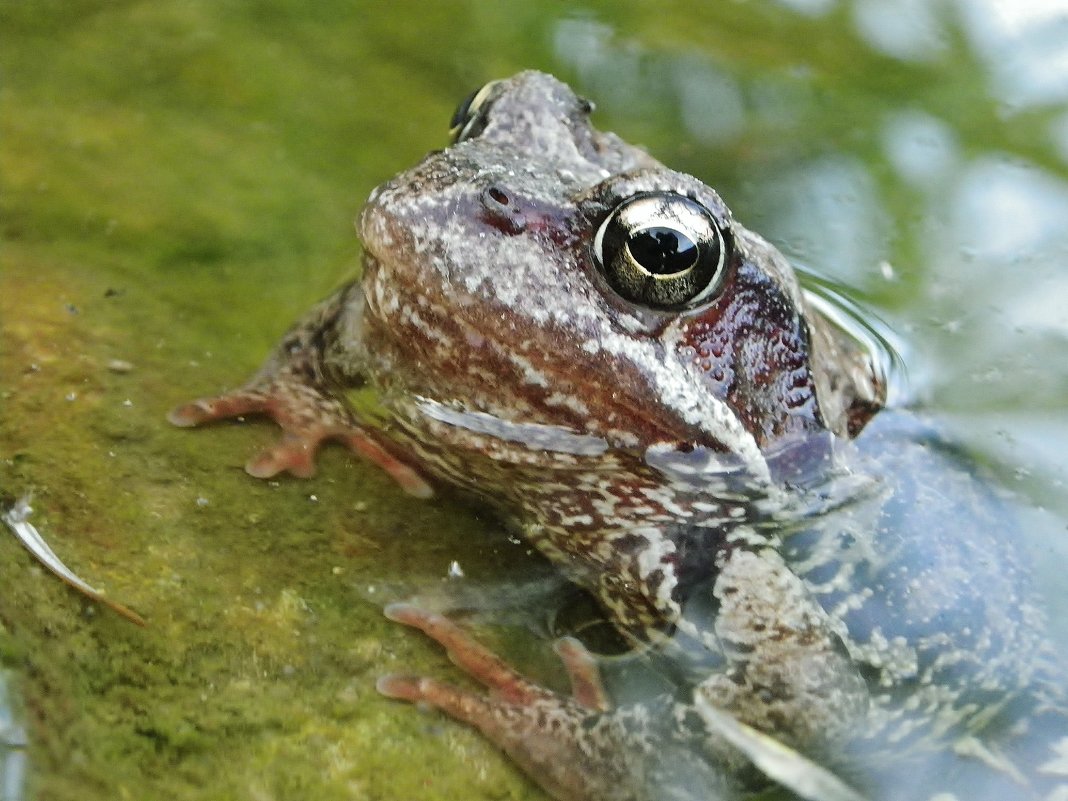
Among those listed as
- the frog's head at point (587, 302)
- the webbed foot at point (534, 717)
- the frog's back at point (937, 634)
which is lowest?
the webbed foot at point (534, 717)

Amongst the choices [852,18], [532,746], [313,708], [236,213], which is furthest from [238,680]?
[852,18]

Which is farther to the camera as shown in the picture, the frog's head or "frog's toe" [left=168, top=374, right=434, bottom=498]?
"frog's toe" [left=168, top=374, right=434, bottom=498]

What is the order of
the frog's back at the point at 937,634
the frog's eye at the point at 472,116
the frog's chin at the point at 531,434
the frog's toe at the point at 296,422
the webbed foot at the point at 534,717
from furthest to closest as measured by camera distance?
the frog's eye at the point at 472,116 < the frog's toe at the point at 296,422 < the frog's back at the point at 937,634 < the frog's chin at the point at 531,434 < the webbed foot at the point at 534,717

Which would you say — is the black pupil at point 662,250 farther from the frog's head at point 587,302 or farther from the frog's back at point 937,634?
the frog's back at point 937,634

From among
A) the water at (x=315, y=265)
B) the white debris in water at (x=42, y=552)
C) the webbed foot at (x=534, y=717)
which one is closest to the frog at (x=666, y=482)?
the webbed foot at (x=534, y=717)

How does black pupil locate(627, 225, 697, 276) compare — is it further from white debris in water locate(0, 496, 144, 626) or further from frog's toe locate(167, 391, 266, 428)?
white debris in water locate(0, 496, 144, 626)

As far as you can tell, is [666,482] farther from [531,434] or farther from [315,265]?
[315,265]

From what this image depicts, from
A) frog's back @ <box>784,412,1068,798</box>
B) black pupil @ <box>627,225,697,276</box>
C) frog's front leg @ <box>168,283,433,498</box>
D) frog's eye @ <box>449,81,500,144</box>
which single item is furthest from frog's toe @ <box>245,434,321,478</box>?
frog's back @ <box>784,412,1068,798</box>
